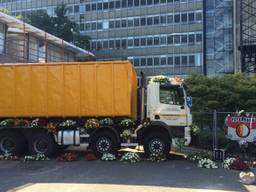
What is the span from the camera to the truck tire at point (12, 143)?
2077 cm

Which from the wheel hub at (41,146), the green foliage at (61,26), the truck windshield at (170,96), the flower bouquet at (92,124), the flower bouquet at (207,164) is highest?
the green foliage at (61,26)

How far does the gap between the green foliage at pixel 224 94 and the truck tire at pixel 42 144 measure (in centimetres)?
930

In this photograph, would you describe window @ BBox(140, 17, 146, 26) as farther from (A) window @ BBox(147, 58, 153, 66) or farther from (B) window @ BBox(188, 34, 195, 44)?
(B) window @ BBox(188, 34, 195, 44)

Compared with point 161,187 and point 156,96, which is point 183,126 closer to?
point 156,96

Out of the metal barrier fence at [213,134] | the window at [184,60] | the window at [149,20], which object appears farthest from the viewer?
the window at [149,20]

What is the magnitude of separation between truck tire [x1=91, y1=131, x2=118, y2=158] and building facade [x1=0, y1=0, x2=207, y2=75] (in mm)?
54933

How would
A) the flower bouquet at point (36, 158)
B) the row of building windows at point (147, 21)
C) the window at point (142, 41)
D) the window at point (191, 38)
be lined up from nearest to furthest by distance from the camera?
1. the flower bouquet at point (36, 158)
2. the window at point (191, 38)
3. the row of building windows at point (147, 21)
4. the window at point (142, 41)

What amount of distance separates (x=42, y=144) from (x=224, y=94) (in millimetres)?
11025

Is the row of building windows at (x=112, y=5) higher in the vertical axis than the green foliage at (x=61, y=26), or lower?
higher

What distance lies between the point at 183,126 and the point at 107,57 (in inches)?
2474

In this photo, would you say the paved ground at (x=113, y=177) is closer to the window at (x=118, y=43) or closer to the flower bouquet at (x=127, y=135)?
the flower bouquet at (x=127, y=135)

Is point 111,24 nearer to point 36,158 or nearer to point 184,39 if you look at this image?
point 184,39

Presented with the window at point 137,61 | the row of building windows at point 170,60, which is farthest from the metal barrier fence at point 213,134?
the window at point 137,61

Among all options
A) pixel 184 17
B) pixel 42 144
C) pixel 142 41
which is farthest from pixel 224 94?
pixel 142 41
